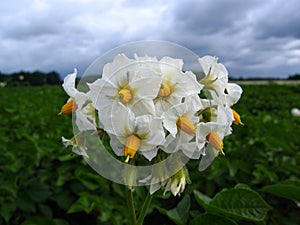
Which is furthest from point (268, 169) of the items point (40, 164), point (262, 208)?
point (40, 164)

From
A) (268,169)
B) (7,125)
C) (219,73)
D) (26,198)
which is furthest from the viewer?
(7,125)

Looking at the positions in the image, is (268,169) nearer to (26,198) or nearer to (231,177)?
(231,177)

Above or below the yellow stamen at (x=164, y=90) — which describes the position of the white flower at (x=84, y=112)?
below

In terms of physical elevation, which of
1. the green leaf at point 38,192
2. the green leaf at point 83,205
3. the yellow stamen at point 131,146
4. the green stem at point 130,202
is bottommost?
the green leaf at point 38,192

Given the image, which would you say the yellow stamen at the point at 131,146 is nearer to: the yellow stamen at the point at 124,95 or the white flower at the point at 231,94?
the yellow stamen at the point at 124,95

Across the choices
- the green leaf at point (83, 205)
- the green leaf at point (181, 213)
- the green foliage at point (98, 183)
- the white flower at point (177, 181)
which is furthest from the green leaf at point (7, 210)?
the white flower at point (177, 181)

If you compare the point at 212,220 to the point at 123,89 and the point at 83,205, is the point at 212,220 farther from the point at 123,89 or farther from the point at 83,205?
the point at 83,205

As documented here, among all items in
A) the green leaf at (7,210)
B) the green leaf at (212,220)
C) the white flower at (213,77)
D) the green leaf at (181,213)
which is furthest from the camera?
the green leaf at (7,210)

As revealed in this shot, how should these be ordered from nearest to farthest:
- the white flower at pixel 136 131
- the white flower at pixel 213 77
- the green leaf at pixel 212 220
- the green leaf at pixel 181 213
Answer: the white flower at pixel 136 131
the white flower at pixel 213 77
the green leaf at pixel 212 220
the green leaf at pixel 181 213

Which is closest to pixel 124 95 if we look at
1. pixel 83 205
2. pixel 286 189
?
pixel 286 189
